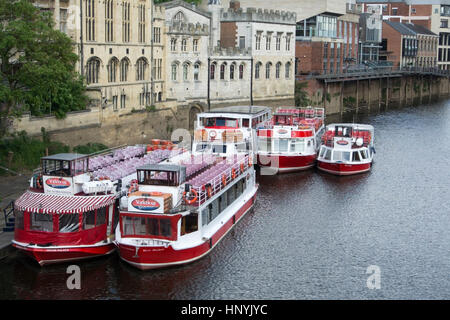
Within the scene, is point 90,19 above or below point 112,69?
above

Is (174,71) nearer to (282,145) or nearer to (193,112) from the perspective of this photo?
(193,112)

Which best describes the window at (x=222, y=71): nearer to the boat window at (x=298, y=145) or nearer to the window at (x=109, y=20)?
the window at (x=109, y=20)

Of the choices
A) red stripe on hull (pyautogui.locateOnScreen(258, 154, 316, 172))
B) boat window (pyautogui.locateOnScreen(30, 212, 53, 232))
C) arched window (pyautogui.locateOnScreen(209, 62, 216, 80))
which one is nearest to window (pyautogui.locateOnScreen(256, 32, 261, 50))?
arched window (pyautogui.locateOnScreen(209, 62, 216, 80))

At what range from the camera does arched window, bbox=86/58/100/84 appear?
60688mm

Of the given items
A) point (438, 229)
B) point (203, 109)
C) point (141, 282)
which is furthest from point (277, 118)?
point (141, 282)

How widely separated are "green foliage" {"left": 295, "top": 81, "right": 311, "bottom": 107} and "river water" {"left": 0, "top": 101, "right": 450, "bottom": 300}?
41346 millimetres

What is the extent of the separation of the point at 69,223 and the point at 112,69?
31.9 m

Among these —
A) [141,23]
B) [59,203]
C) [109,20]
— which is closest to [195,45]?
[141,23]

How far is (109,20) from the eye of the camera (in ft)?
205

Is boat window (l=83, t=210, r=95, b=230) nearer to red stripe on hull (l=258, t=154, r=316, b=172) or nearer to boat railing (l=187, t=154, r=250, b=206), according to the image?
boat railing (l=187, t=154, r=250, b=206)
